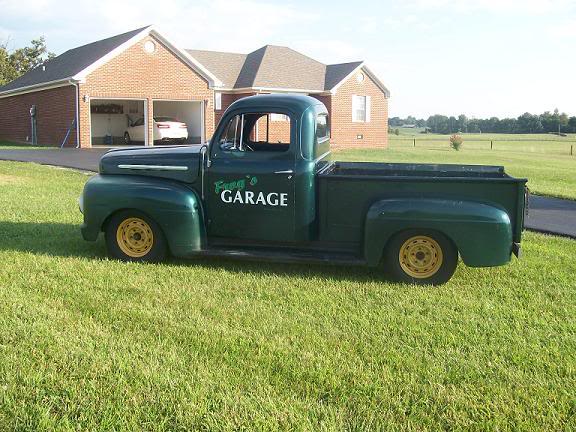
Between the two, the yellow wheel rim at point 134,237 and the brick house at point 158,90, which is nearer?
the yellow wheel rim at point 134,237

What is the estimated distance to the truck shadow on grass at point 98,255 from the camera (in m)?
6.75

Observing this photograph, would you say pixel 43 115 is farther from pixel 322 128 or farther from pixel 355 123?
pixel 322 128

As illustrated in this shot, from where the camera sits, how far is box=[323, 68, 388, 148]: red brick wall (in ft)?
120

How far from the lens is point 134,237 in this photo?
7.08m

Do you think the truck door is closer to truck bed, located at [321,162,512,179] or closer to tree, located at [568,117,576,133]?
truck bed, located at [321,162,512,179]

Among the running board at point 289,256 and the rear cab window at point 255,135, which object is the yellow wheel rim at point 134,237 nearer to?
the running board at point 289,256

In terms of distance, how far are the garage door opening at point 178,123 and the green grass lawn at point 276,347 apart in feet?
77.6

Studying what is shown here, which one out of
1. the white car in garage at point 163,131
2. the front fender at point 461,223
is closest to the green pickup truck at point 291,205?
the front fender at point 461,223

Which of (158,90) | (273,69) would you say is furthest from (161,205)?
(273,69)

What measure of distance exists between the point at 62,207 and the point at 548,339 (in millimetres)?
8205

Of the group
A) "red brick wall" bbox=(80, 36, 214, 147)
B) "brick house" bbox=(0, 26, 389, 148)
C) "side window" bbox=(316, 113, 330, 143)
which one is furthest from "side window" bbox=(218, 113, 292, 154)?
"red brick wall" bbox=(80, 36, 214, 147)

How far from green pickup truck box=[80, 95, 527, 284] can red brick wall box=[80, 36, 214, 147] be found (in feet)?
73.1

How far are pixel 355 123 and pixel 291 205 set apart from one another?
1245 inches

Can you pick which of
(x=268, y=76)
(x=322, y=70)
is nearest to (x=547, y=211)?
(x=268, y=76)
